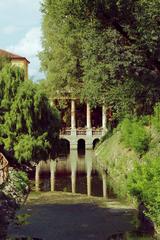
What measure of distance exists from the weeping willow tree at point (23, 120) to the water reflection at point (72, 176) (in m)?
4.68

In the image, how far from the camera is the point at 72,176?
1967 inches

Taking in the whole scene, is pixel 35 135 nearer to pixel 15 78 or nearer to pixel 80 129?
pixel 15 78

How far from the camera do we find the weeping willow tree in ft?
123

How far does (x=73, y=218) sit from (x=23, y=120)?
477 inches

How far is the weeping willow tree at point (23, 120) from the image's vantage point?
123 feet

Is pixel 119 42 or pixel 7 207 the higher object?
pixel 119 42

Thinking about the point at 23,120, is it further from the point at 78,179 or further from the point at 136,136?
the point at 78,179

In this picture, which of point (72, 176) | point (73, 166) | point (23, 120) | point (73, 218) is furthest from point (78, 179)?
point (73, 218)

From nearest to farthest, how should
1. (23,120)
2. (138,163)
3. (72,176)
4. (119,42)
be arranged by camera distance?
(119,42) → (138,163) → (23,120) → (72,176)

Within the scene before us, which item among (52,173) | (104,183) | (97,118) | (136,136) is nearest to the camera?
(136,136)

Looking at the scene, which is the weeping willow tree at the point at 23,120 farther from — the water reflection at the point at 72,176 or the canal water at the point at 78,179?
the water reflection at the point at 72,176

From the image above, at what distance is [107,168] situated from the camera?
5203 cm

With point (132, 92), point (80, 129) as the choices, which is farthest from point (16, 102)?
point (80, 129)

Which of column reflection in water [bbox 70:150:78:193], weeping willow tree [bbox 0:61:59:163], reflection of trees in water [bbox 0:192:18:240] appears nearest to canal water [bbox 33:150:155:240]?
column reflection in water [bbox 70:150:78:193]
